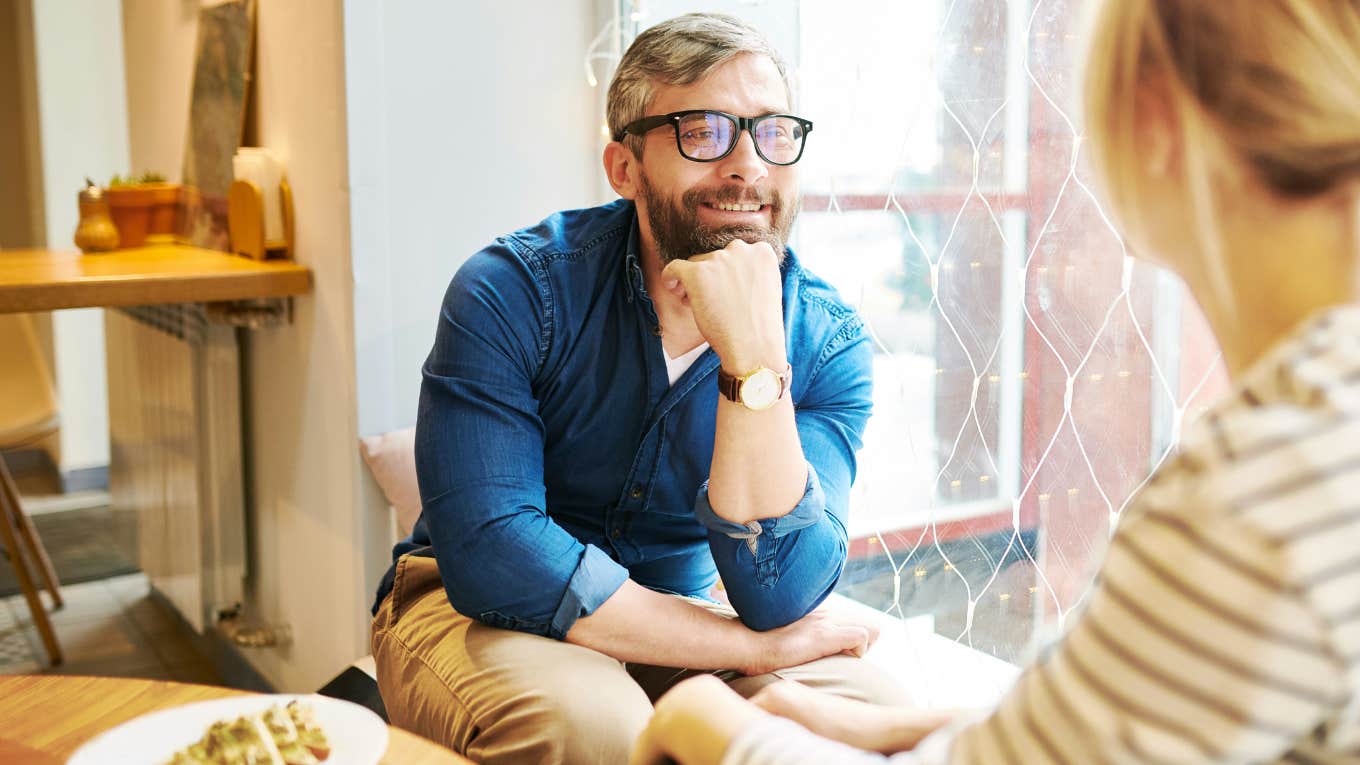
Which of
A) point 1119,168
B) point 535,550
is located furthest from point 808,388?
point 1119,168

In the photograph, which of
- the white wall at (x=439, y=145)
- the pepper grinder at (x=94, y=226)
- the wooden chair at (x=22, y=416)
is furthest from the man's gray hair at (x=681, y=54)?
the wooden chair at (x=22, y=416)

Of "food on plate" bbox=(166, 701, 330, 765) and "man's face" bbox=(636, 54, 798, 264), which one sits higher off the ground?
"man's face" bbox=(636, 54, 798, 264)

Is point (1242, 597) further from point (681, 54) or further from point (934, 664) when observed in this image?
point (934, 664)

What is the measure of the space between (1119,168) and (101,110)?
4.91 m

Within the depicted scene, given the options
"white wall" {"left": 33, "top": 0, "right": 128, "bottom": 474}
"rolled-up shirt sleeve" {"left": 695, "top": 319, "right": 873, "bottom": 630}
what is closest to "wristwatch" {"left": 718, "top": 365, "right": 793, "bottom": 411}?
"rolled-up shirt sleeve" {"left": 695, "top": 319, "right": 873, "bottom": 630}

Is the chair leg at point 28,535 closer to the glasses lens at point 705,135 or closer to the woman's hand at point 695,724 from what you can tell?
the glasses lens at point 705,135

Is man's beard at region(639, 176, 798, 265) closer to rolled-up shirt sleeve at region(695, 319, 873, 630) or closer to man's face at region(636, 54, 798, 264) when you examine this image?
man's face at region(636, 54, 798, 264)

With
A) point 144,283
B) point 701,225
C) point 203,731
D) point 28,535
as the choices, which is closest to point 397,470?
point 144,283

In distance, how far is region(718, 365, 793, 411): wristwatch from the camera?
1.37 metres

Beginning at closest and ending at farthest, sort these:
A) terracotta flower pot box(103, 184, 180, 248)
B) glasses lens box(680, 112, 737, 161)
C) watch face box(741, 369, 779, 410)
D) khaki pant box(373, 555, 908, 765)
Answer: khaki pant box(373, 555, 908, 765)
watch face box(741, 369, 779, 410)
glasses lens box(680, 112, 737, 161)
terracotta flower pot box(103, 184, 180, 248)

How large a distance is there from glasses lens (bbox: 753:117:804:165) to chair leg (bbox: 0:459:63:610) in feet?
7.69

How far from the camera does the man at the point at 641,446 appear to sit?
1.36 meters

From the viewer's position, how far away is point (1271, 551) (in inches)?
19.6

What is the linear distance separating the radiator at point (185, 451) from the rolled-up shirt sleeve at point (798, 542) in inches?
59.4
